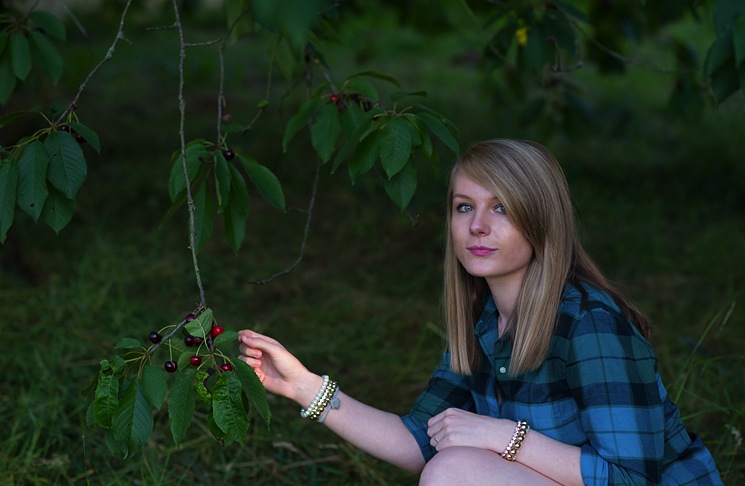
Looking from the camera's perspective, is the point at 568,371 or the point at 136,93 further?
the point at 136,93

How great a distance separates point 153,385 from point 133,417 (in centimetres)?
7

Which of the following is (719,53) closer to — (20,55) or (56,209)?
(56,209)

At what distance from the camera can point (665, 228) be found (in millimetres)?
4797

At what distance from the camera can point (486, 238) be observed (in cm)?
190

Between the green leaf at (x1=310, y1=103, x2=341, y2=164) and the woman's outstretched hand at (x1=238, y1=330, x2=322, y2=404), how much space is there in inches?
17.1

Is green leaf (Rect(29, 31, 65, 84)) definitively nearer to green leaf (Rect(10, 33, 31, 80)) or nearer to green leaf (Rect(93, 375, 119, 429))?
green leaf (Rect(10, 33, 31, 80))

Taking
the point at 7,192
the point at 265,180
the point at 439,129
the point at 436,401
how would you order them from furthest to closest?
the point at 436,401, the point at 265,180, the point at 439,129, the point at 7,192

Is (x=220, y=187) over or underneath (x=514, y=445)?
over

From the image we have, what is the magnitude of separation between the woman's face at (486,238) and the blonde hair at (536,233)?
0.02m

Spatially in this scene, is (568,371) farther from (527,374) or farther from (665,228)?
(665,228)

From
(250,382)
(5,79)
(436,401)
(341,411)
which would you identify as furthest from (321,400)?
(5,79)

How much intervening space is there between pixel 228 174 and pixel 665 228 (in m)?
3.43

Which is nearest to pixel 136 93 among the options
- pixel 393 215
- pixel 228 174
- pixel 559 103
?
pixel 393 215

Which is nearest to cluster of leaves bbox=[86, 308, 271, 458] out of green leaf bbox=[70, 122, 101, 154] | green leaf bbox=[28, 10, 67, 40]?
green leaf bbox=[70, 122, 101, 154]
